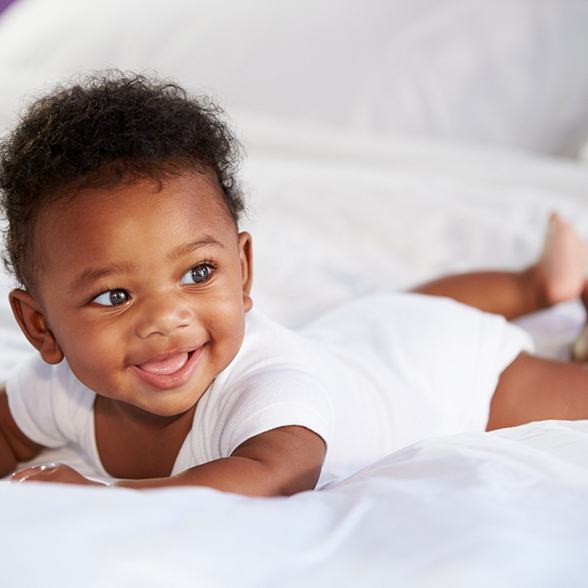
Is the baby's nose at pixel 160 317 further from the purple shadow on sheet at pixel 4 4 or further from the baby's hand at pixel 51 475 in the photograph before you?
the purple shadow on sheet at pixel 4 4

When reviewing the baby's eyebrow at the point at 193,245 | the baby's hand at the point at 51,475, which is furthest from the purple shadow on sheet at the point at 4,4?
the baby's hand at the point at 51,475

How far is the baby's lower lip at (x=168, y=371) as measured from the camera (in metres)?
0.81

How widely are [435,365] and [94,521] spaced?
0.59 meters

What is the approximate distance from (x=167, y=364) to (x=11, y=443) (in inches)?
12.1

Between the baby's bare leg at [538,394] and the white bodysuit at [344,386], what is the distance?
0.06ft

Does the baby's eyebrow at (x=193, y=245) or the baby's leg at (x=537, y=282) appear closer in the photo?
the baby's eyebrow at (x=193, y=245)

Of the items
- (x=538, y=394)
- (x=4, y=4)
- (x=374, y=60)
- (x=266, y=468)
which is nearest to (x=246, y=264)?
(x=266, y=468)

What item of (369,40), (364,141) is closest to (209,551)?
(364,141)

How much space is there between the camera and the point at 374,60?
1954mm

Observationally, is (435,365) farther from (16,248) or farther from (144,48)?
(144,48)

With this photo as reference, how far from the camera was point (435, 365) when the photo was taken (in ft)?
3.55

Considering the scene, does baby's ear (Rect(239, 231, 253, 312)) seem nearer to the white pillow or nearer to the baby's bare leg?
the baby's bare leg

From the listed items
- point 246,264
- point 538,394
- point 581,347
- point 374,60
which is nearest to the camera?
point 246,264

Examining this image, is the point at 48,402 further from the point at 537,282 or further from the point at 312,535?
the point at 537,282
